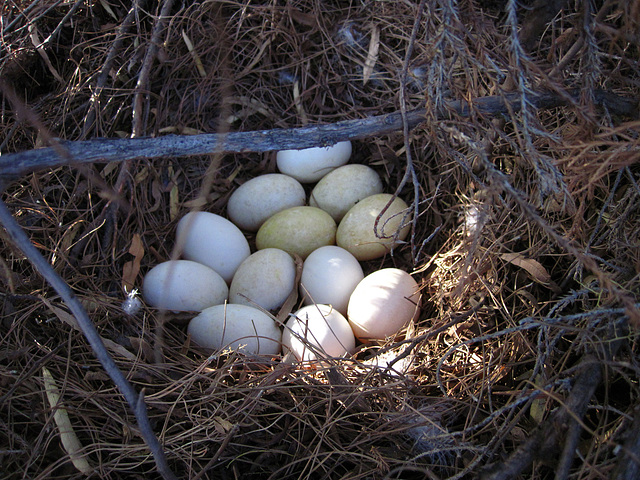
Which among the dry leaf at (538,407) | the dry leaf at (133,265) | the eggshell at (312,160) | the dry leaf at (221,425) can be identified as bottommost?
the dry leaf at (538,407)

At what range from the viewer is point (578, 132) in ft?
4.22

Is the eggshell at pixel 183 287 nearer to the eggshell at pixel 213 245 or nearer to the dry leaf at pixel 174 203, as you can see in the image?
the eggshell at pixel 213 245

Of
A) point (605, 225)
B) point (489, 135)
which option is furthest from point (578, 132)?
point (605, 225)

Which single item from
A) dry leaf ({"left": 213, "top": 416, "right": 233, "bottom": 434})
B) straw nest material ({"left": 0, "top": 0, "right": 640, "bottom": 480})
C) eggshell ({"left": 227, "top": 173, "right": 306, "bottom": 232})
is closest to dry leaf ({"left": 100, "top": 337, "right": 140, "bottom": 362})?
straw nest material ({"left": 0, "top": 0, "right": 640, "bottom": 480})

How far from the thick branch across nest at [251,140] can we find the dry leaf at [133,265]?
66 cm

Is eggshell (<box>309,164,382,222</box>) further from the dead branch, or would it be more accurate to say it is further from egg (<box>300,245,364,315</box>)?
the dead branch

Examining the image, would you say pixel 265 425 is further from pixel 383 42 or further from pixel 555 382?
pixel 383 42

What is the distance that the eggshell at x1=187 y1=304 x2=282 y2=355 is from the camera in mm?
1710

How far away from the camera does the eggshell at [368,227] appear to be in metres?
1.99

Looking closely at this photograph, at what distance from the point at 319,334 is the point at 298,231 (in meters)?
0.51

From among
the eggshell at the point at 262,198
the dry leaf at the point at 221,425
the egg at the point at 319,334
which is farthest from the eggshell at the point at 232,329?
the eggshell at the point at 262,198

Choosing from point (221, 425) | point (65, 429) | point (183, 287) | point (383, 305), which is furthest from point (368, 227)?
point (65, 429)

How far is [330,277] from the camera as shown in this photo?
1.89 metres

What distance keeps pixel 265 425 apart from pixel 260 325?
41cm
